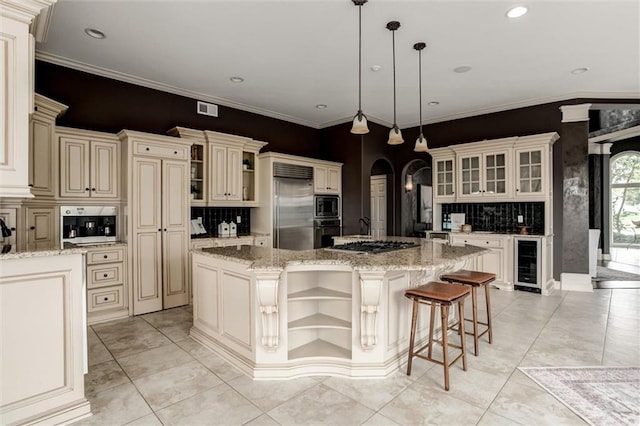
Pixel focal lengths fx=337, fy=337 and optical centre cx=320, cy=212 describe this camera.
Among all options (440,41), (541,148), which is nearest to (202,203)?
(440,41)

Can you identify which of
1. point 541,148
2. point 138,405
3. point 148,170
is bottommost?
point 138,405

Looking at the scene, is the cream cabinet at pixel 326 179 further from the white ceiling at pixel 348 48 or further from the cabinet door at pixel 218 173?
the cabinet door at pixel 218 173

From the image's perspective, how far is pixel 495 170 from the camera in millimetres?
5410

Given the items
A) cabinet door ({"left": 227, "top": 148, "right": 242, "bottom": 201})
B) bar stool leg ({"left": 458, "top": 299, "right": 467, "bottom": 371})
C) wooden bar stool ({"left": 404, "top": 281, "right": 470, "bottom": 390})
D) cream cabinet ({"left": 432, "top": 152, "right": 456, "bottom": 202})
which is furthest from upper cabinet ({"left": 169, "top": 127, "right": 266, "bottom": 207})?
bar stool leg ({"left": 458, "top": 299, "right": 467, "bottom": 371})

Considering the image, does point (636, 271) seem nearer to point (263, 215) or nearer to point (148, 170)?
point (263, 215)

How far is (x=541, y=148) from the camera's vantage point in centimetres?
494

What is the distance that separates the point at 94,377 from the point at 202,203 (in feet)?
8.36

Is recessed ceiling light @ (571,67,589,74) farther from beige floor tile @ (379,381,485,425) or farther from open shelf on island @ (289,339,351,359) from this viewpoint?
open shelf on island @ (289,339,351,359)

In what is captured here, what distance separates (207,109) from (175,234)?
202 centimetres

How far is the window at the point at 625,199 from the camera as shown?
31.2 feet

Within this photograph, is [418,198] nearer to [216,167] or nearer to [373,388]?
[216,167]

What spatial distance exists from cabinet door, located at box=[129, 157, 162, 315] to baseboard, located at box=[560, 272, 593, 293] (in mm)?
5729

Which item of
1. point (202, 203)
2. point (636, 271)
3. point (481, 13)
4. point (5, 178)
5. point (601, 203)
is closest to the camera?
point (5, 178)

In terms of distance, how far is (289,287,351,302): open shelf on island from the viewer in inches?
102
